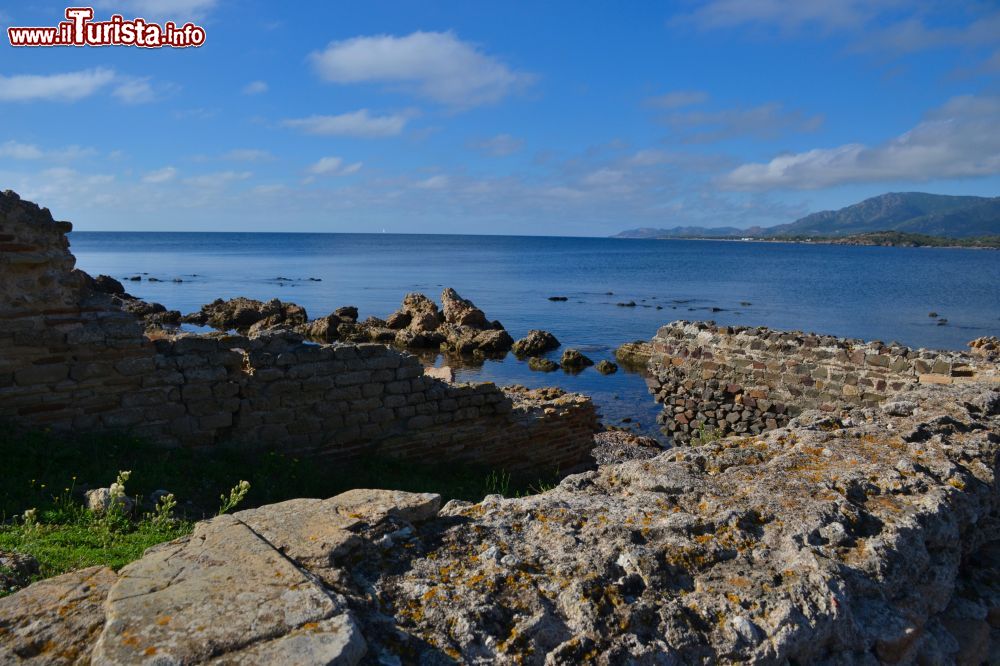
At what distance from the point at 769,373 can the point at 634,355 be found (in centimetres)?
1349

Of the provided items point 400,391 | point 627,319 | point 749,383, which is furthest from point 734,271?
point 400,391

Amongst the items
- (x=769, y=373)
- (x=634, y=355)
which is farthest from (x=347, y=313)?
(x=769, y=373)

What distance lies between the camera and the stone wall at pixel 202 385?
6859 millimetres

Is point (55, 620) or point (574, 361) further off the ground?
point (55, 620)

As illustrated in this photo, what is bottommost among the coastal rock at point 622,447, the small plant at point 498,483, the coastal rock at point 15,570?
the coastal rock at point 622,447

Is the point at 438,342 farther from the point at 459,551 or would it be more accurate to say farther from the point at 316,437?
the point at 459,551

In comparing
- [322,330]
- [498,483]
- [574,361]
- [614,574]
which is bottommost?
[574,361]

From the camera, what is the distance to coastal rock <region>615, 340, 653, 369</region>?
2550 centimetres

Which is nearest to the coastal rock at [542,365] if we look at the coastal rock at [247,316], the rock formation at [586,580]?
the coastal rock at [247,316]

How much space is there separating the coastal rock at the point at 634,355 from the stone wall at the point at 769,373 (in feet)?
34.0

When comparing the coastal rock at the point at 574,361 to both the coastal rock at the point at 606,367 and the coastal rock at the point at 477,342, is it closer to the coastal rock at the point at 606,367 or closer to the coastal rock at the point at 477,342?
the coastal rock at the point at 606,367

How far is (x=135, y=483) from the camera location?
6324 millimetres

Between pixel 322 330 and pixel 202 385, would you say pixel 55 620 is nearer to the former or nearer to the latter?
pixel 202 385

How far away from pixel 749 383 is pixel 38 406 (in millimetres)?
11046
